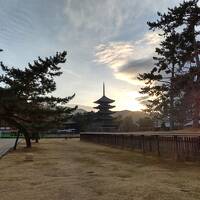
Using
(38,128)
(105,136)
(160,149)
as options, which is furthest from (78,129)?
(160,149)

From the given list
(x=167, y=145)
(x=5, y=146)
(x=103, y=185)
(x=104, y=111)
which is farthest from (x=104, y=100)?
(x=103, y=185)

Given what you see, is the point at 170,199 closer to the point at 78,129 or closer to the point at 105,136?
the point at 105,136

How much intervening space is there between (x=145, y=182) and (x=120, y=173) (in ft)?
6.85

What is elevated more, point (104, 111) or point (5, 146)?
point (104, 111)

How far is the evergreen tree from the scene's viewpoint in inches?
904

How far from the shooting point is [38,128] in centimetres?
2766

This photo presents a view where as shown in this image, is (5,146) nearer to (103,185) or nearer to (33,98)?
(33,98)

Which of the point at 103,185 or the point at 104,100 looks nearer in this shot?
the point at 103,185

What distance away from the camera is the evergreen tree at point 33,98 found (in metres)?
23.0

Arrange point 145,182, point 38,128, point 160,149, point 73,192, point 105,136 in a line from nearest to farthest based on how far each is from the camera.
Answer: point 73,192 < point 145,182 < point 160,149 < point 38,128 < point 105,136

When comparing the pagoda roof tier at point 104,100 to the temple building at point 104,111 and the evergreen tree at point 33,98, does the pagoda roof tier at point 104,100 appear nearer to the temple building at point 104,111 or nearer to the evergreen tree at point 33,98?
the temple building at point 104,111

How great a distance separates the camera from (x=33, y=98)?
24.8 metres

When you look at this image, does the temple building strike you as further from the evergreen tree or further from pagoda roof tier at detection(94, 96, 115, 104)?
the evergreen tree

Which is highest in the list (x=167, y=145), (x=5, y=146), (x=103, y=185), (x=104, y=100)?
(x=104, y=100)
